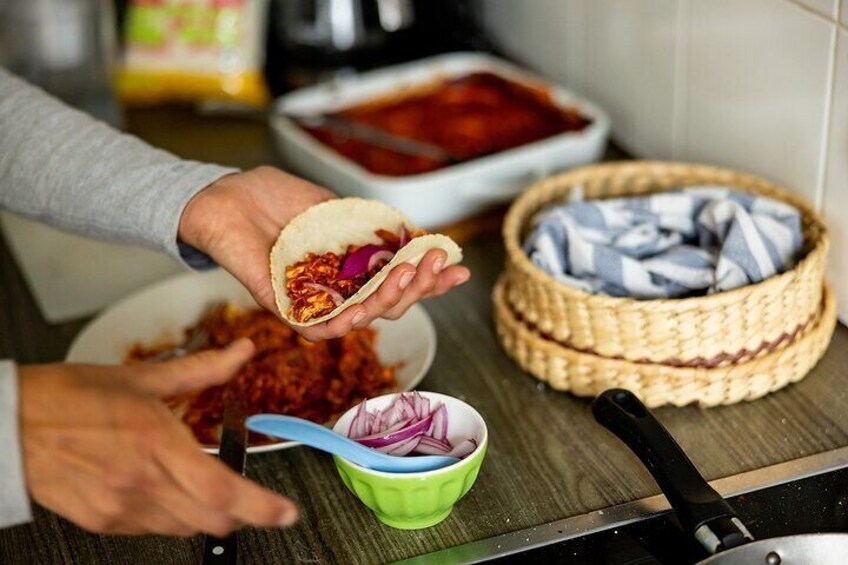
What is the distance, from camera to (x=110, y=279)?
1.48 m

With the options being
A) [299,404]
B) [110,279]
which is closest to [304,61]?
[110,279]

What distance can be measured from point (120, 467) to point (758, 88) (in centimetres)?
88

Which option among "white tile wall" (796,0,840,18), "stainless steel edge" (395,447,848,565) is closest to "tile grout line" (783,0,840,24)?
"white tile wall" (796,0,840,18)

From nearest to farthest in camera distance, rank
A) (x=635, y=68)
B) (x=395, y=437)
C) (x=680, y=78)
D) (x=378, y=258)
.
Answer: (x=395, y=437)
(x=378, y=258)
(x=680, y=78)
(x=635, y=68)

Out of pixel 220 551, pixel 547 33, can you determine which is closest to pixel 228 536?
pixel 220 551

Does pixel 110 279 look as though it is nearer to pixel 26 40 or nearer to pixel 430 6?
pixel 26 40

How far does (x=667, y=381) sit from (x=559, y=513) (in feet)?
0.61

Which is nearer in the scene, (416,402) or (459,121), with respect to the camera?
(416,402)

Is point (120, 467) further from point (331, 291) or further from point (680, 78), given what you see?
point (680, 78)

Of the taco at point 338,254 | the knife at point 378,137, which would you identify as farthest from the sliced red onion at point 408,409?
the knife at point 378,137

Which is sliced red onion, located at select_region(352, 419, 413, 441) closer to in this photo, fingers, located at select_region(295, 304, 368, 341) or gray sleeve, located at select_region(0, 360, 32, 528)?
fingers, located at select_region(295, 304, 368, 341)

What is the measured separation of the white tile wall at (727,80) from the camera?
1.16 metres

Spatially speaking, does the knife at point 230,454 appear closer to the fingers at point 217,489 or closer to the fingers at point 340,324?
the fingers at point 340,324

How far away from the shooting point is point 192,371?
0.79 meters
